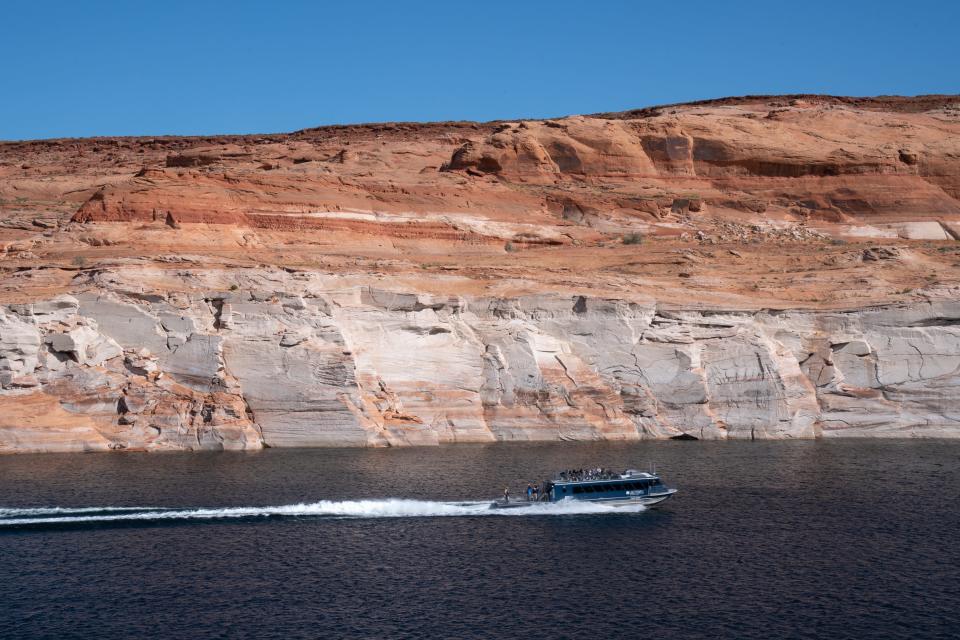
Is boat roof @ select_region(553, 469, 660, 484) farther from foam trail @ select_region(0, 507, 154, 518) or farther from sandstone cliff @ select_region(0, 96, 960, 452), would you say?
foam trail @ select_region(0, 507, 154, 518)

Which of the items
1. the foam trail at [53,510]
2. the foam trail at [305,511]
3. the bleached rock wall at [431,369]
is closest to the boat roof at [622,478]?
the foam trail at [305,511]

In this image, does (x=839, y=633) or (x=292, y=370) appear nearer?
(x=839, y=633)

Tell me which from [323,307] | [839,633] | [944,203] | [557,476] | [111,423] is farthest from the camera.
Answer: [944,203]

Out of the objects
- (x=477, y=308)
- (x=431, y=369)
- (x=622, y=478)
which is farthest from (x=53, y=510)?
(x=477, y=308)

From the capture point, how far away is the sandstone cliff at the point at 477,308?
117ft

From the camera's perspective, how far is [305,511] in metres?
26.1

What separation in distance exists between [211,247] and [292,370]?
8.65m

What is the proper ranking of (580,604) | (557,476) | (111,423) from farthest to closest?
(111,423) → (557,476) → (580,604)

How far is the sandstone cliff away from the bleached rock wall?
3.1 inches

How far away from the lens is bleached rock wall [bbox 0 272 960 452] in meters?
35.3

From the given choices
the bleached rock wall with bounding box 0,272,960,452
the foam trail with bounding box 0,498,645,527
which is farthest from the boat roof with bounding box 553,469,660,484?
the bleached rock wall with bounding box 0,272,960,452

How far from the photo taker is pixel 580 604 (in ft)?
64.3

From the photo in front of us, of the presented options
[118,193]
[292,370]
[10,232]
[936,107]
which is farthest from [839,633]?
[936,107]

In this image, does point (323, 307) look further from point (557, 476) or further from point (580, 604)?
point (580, 604)
